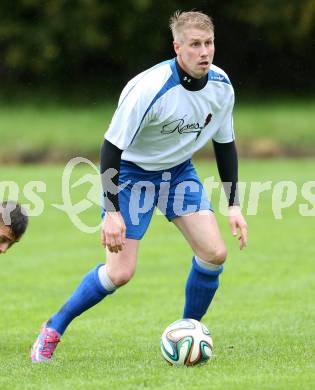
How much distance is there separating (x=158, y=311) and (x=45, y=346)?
227 centimetres

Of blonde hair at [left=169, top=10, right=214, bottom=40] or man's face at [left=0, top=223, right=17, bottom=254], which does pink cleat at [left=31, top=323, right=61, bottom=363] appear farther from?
blonde hair at [left=169, top=10, right=214, bottom=40]

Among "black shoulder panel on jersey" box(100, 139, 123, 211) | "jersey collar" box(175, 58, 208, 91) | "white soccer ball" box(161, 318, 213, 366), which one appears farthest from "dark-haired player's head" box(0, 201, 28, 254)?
"jersey collar" box(175, 58, 208, 91)

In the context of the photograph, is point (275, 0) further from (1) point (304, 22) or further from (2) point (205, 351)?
(2) point (205, 351)

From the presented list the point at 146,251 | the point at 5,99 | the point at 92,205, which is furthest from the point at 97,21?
the point at 146,251

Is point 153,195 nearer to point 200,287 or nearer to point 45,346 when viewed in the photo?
point 200,287

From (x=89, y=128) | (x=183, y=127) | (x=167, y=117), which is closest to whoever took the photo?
(x=167, y=117)

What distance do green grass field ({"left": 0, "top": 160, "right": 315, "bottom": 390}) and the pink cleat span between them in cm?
8

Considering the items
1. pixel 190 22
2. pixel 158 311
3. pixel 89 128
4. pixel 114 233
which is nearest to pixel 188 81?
pixel 190 22

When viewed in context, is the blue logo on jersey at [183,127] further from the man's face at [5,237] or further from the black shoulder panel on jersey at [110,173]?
the man's face at [5,237]

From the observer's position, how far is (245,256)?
1170 cm

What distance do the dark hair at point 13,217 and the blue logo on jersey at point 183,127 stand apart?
1076 millimetres

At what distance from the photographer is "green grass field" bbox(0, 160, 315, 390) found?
18.5ft

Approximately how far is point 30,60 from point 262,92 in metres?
8.07

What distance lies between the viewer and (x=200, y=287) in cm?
652
